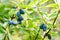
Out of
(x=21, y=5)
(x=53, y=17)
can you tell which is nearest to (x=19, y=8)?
(x=21, y=5)

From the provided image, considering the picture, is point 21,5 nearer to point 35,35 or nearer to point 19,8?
point 19,8

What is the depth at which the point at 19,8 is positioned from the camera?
1.68 ft

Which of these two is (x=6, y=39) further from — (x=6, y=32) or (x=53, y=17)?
(x=53, y=17)

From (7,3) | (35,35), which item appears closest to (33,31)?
(35,35)

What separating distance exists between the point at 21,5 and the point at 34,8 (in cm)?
4

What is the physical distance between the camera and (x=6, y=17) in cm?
53

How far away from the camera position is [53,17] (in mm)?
551

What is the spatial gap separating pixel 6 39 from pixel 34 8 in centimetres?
12

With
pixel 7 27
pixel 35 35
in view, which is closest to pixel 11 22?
pixel 7 27

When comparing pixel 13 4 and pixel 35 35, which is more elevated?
pixel 13 4

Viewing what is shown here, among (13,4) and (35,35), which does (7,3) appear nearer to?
(13,4)

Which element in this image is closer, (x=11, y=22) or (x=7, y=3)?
(x=11, y=22)

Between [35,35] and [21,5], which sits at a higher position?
[21,5]

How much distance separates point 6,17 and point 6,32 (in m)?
0.07
